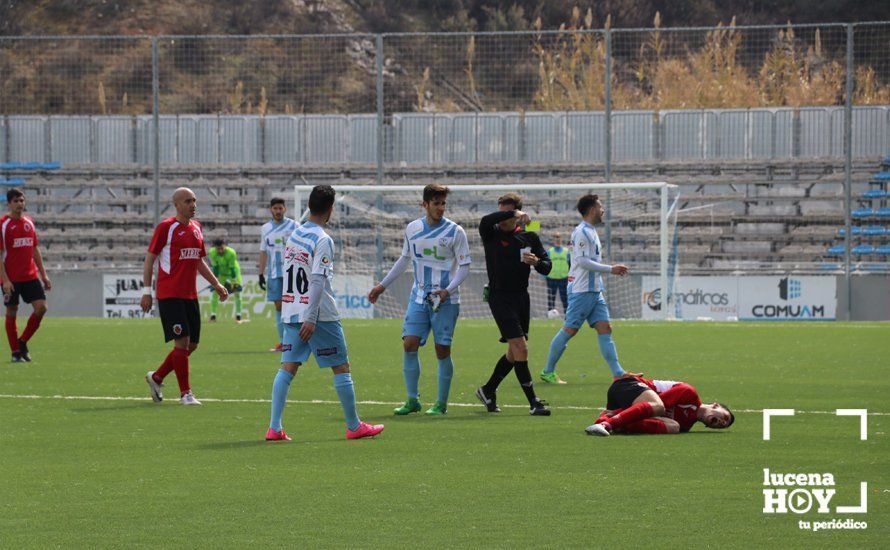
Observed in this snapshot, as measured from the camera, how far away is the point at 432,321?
12.4m

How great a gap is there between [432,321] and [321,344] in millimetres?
2185

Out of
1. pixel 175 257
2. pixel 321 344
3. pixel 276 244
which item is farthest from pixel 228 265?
pixel 321 344

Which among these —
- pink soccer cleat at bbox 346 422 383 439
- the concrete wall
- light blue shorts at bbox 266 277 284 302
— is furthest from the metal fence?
pink soccer cleat at bbox 346 422 383 439

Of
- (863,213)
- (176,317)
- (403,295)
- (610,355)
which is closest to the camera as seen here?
(176,317)

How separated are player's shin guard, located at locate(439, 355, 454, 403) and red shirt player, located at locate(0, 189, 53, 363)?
7.94m

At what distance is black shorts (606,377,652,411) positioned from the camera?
1066 cm

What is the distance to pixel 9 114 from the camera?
37969 mm

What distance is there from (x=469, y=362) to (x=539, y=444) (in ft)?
27.3

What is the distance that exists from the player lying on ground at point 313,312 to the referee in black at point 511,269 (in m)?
2.10

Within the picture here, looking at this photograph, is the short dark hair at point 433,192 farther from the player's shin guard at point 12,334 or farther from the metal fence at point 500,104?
the metal fence at point 500,104

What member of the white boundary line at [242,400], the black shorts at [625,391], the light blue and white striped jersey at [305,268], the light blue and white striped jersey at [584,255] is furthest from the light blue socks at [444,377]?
the light blue and white striped jersey at [584,255]

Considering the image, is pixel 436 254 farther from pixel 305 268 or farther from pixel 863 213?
pixel 863 213

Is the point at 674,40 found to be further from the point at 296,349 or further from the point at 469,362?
the point at 296,349

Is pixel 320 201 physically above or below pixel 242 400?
above
